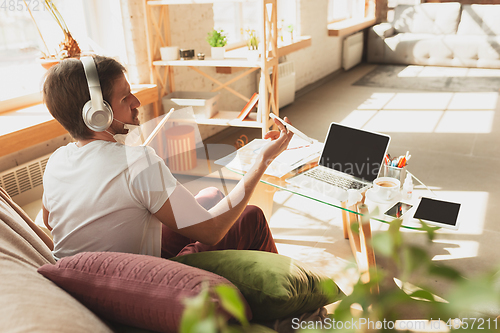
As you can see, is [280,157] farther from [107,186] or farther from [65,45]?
[65,45]

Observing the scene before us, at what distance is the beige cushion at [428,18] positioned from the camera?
276 inches

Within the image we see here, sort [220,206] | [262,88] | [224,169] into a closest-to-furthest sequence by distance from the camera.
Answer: [220,206], [224,169], [262,88]

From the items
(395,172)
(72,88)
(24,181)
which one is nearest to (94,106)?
(72,88)

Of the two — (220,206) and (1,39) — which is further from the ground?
(1,39)

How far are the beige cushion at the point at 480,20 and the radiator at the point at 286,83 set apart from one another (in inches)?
151

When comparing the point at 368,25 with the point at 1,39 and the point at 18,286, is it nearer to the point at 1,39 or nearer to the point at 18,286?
the point at 1,39

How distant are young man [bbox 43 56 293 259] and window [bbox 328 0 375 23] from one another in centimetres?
621

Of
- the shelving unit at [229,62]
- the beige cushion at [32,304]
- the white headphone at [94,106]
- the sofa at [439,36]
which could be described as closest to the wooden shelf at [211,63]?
the shelving unit at [229,62]

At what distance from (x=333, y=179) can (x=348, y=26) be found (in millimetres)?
5235

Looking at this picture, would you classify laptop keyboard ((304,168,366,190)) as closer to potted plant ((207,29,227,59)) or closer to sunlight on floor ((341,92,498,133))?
potted plant ((207,29,227,59))

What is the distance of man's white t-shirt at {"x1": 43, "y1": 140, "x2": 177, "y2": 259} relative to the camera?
1060mm

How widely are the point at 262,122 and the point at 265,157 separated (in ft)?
5.24

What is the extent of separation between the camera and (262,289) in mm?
919

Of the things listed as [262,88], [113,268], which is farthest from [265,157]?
[262,88]
